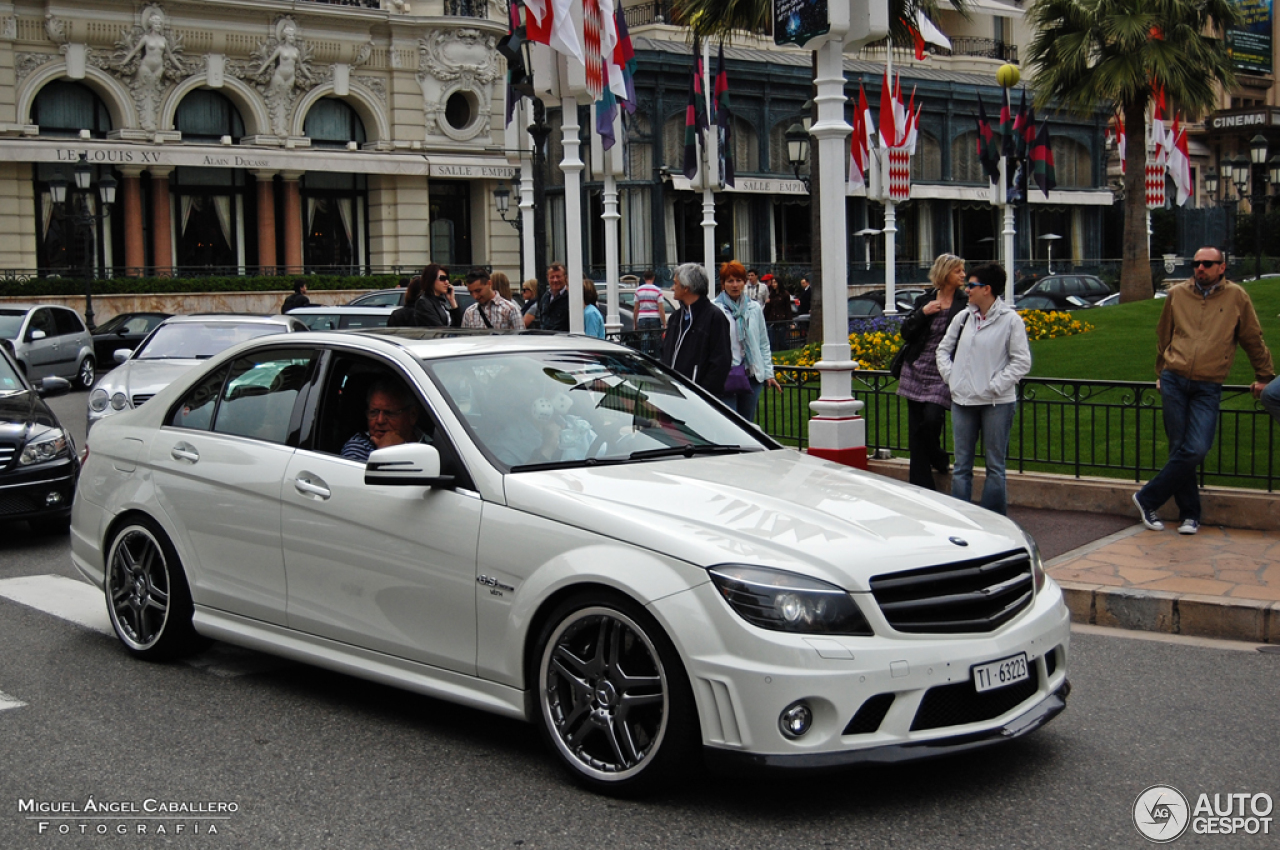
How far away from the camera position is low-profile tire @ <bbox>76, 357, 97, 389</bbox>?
84.1 ft

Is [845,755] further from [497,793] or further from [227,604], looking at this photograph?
[227,604]

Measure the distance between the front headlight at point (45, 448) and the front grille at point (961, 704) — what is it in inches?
309

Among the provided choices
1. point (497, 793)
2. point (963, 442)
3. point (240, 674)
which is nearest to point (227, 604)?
point (240, 674)

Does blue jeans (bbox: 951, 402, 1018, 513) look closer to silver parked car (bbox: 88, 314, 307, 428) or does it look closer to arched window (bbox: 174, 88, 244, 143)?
silver parked car (bbox: 88, 314, 307, 428)

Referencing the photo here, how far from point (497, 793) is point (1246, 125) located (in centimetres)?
7351

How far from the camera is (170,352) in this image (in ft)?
49.0

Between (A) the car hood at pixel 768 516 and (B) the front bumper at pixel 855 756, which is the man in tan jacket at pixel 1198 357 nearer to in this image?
(A) the car hood at pixel 768 516

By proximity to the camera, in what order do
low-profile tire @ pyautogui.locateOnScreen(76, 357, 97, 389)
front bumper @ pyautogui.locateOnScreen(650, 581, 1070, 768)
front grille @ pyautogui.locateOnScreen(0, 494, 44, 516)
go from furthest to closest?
low-profile tire @ pyautogui.locateOnScreen(76, 357, 97, 389) < front grille @ pyautogui.locateOnScreen(0, 494, 44, 516) < front bumper @ pyautogui.locateOnScreen(650, 581, 1070, 768)

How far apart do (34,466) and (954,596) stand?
7789 mm

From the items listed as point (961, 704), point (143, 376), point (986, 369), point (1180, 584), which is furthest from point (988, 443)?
point (143, 376)

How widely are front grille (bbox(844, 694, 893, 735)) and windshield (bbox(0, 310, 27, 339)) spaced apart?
22631mm

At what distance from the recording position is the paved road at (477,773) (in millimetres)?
4473

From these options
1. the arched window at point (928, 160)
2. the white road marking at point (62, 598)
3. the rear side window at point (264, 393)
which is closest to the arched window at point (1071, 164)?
the arched window at point (928, 160)

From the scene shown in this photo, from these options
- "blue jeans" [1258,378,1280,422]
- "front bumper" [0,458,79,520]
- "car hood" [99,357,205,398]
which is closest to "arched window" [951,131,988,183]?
"car hood" [99,357,205,398]
